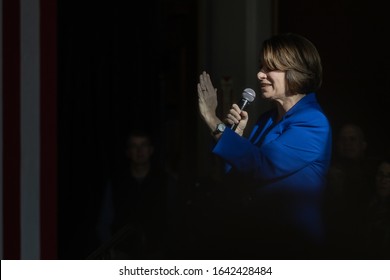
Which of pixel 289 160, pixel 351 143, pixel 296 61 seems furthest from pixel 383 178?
pixel 296 61

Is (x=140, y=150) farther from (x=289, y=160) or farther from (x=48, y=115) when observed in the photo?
(x=289, y=160)

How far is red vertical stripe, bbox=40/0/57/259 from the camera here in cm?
342

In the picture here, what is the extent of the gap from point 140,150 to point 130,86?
20 centimetres

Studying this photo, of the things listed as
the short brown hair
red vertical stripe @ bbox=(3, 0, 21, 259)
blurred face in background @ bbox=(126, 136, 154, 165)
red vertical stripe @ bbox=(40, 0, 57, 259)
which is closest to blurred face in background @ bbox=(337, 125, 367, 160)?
the short brown hair

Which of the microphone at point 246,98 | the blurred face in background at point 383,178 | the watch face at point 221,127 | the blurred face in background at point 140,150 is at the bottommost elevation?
the blurred face in background at point 383,178

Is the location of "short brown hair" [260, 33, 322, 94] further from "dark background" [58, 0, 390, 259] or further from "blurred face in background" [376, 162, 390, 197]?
"blurred face in background" [376, 162, 390, 197]

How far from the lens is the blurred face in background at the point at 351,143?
3.30 m

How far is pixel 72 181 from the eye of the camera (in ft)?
11.3

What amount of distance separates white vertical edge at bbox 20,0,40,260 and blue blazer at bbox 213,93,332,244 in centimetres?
59

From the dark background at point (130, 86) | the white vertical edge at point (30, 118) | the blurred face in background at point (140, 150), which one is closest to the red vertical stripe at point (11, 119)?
the white vertical edge at point (30, 118)

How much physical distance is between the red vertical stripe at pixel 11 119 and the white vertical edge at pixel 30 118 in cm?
2

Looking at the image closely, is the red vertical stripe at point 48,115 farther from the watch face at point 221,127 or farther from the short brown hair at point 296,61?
the short brown hair at point 296,61

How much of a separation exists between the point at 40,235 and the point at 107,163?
318mm
